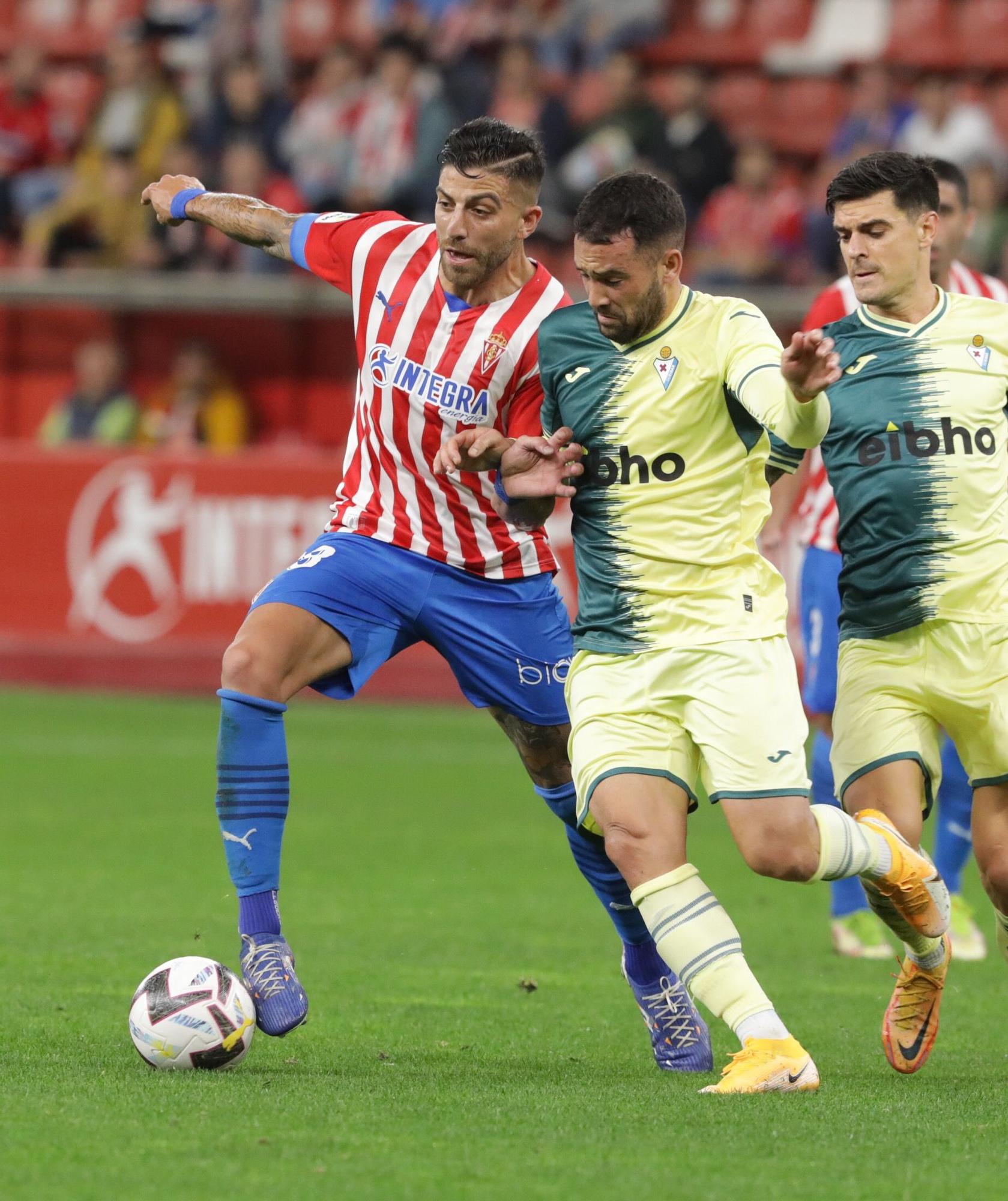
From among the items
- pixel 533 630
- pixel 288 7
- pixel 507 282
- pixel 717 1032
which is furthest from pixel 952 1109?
pixel 288 7

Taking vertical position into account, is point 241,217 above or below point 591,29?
below

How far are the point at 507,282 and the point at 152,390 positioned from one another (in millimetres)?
12000

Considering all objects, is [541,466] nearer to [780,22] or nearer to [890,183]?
[890,183]

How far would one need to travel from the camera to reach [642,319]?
5090 mm

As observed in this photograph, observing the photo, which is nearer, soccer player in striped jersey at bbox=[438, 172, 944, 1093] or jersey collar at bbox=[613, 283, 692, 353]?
soccer player in striped jersey at bbox=[438, 172, 944, 1093]

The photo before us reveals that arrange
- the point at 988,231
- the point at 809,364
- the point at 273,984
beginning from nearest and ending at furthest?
the point at 809,364, the point at 273,984, the point at 988,231

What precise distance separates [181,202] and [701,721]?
2302 millimetres

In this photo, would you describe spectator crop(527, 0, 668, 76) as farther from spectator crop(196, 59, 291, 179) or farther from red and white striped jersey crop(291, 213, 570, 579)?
red and white striped jersey crop(291, 213, 570, 579)

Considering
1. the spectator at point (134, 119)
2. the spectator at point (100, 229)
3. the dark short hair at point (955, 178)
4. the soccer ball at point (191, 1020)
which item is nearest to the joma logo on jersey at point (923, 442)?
the dark short hair at point (955, 178)

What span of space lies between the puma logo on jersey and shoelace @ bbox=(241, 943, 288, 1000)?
7.19 feet

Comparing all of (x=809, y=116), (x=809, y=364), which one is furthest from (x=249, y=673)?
(x=809, y=116)

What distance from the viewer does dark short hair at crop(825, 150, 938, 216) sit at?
17.5ft

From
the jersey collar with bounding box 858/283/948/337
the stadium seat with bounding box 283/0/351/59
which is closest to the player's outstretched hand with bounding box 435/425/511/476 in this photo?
the jersey collar with bounding box 858/283/948/337

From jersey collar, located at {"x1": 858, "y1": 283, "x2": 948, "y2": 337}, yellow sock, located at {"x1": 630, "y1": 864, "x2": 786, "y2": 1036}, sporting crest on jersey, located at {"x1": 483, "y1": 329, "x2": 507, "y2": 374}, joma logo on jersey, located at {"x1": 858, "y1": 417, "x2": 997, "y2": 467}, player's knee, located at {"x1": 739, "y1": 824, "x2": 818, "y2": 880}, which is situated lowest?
yellow sock, located at {"x1": 630, "y1": 864, "x2": 786, "y2": 1036}
